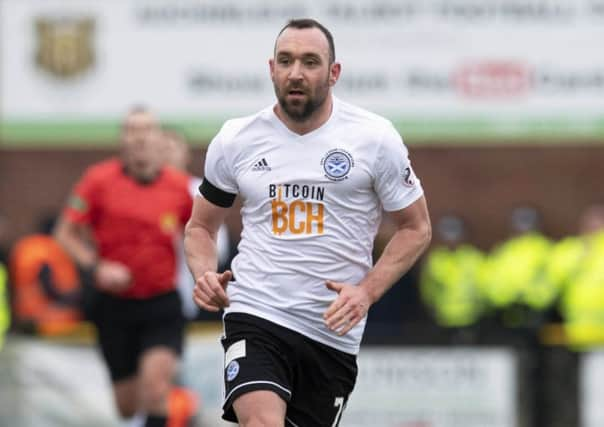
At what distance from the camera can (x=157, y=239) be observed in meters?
10.8

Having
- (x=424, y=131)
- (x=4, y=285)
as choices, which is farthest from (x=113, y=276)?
(x=424, y=131)

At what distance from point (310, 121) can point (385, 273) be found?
722mm

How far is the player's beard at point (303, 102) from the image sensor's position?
273 inches

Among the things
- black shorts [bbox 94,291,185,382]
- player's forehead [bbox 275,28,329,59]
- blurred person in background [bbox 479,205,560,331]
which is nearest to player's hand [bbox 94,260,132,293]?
black shorts [bbox 94,291,185,382]

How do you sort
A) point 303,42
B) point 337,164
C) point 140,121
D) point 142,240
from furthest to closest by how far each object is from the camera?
1. point 142,240
2. point 140,121
3. point 337,164
4. point 303,42

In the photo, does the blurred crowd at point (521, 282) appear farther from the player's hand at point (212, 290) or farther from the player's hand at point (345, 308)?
the player's hand at point (212, 290)

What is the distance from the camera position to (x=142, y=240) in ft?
35.5

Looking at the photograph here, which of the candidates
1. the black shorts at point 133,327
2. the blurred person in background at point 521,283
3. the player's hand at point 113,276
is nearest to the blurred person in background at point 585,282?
the blurred person in background at point 521,283

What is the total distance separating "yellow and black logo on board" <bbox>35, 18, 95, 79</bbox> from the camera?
19.5m

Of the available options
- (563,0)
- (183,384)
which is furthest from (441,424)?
(563,0)

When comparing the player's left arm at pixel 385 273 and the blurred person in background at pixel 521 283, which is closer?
the player's left arm at pixel 385 273

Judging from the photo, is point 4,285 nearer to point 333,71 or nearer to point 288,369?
point 288,369

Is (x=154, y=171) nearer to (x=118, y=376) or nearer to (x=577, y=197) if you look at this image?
(x=118, y=376)

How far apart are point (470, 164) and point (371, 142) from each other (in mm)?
13559
